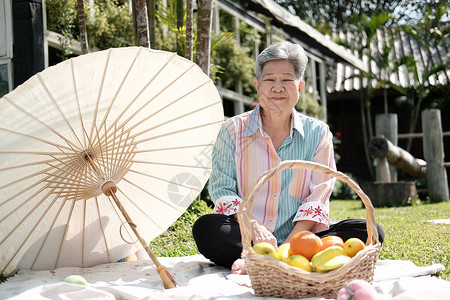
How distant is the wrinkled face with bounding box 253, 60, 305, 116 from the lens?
10.5 feet

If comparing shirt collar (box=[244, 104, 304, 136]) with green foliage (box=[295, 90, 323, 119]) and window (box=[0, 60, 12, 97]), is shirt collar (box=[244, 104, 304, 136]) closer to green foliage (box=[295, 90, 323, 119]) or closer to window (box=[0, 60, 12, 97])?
window (box=[0, 60, 12, 97])

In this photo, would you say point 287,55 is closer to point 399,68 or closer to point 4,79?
point 4,79

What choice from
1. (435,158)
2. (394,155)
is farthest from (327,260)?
(435,158)

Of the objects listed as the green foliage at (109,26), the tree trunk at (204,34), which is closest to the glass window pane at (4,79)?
the green foliage at (109,26)

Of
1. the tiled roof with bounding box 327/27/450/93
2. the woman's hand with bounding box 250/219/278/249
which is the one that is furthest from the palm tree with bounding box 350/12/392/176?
the woman's hand with bounding box 250/219/278/249

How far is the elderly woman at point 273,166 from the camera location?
10.4 ft

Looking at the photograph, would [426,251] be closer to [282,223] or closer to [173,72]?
[282,223]

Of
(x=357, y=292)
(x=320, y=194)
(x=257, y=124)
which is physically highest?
(x=257, y=124)

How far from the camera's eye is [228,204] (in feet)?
10.5

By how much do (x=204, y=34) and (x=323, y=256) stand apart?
10.7 feet

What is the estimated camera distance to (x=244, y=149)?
3.37 metres

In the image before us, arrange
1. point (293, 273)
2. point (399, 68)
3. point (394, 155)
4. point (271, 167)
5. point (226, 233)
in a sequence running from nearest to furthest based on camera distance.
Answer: point (293, 273), point (226, 233), point (271, 167), point (394, 155), point (399, 68)

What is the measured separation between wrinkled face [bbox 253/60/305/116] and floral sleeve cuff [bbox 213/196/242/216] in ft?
1.94

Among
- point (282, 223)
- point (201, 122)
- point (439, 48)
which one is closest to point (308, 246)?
point (282, 223)
